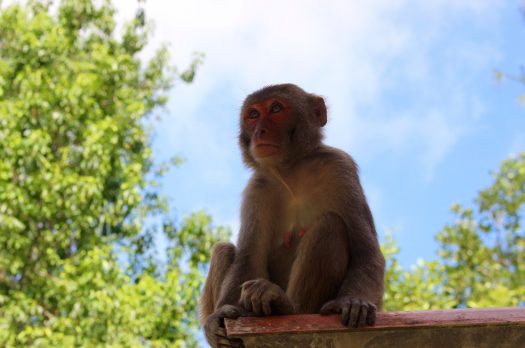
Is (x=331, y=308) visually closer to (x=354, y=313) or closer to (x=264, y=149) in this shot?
(x=354, y=313)

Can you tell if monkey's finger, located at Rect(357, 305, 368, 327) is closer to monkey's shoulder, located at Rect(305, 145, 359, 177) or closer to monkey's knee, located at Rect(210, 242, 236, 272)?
monkey's shoulder, located at Rect(305, 145, 359, 177)

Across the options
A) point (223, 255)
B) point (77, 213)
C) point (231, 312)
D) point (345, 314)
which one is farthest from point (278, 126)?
point (77, 213)

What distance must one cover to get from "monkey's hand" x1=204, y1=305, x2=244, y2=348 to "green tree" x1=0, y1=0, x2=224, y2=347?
5.70 metres

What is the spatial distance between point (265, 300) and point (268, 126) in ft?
3.93

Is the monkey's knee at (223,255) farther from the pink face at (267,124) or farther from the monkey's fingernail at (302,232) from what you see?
the pink face at (267,124)

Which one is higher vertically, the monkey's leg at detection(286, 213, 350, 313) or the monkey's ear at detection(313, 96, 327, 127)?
the monkey's ear at detection(313, 96, 327, 127)

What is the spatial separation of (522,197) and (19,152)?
8.87m

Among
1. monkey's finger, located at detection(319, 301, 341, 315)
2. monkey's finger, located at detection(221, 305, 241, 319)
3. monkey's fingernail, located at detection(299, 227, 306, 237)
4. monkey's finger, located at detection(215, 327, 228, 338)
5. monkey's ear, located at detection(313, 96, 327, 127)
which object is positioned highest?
monkey's ear, located at detection(313, 96, 327, 127)

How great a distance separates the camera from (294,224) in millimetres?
4270

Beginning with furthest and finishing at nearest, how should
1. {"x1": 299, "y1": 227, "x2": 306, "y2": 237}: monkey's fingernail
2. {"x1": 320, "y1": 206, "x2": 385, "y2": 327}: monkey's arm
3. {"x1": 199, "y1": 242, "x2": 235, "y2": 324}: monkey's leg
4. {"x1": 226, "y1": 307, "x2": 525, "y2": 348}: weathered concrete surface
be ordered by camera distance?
{"x1": 199, "y1": 242, "x2": 235, "y2": 324}: monkey's leg < {"x1": 299, "y1": 227, "x2": 306, "y2": 237}: monkey's fingernail < {"x1": 320, "y1": 206, "x2": 385, "y2": 327}: monkey's arm < {"x1": 226, "y1": 307, "x2": 525, "y2": 348}: weathered concrete surface

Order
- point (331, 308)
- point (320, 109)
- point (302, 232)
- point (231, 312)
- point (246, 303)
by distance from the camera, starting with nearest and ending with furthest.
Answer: point (331, 308) < point (246, 303) < point (231, 312) < point (302, 232) < point (320, 109)

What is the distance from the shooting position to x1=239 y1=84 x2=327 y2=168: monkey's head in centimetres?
421

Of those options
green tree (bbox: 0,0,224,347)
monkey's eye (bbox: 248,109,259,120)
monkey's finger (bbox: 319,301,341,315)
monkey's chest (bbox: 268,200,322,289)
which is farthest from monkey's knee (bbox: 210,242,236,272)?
green tree (bbox: 0,0,224,347)

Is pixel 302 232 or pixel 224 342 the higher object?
pixel 302 232
